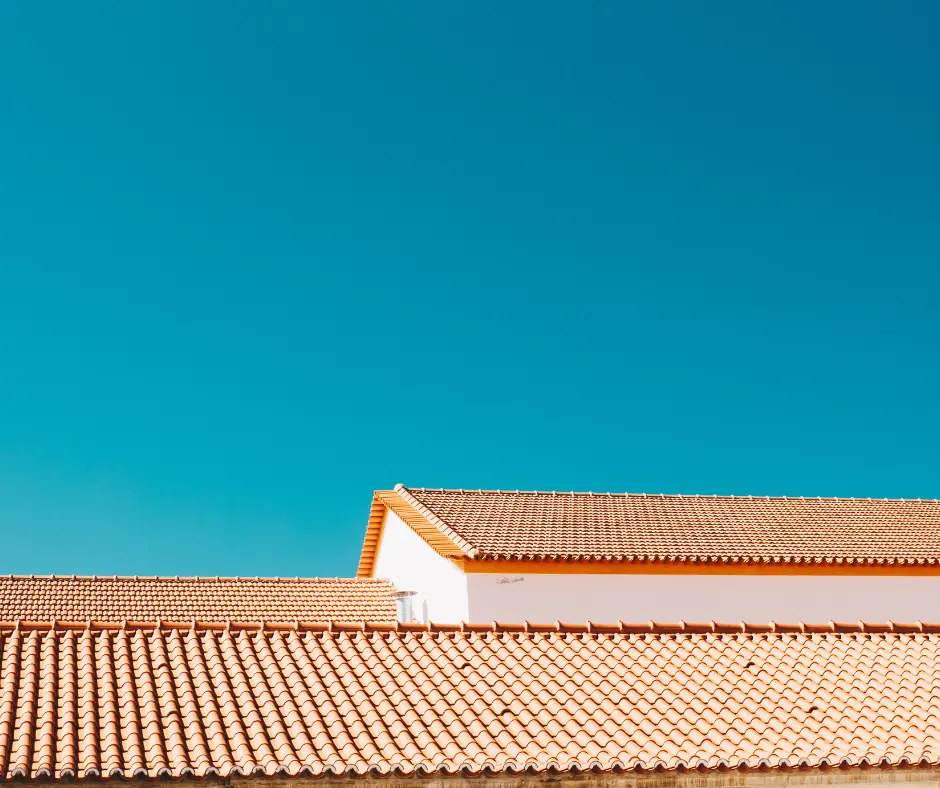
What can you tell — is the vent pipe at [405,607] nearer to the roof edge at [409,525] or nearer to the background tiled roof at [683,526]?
the roof edge at [409,525]

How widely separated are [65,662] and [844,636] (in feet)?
23.1

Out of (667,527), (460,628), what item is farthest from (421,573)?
Result: (460,628)

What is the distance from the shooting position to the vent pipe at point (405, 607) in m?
17.8

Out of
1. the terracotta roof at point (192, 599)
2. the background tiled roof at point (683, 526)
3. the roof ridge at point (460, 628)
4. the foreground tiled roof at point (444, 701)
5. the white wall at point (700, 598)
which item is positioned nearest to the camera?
the foreground tiled roof at point (444, 701)

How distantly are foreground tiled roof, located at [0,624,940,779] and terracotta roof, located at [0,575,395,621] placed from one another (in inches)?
306

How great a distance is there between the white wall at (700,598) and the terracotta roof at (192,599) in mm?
2927

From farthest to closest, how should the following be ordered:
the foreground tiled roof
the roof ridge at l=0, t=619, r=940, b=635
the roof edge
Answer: the roof edge
the roof ridge at l=0, t=619, r=940, b=635
the foreground tiled roof

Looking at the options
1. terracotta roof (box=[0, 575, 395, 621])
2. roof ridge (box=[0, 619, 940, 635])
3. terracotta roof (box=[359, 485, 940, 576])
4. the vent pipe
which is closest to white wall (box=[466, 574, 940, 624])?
terracotta roof (box=[359, 485, 940, 576])

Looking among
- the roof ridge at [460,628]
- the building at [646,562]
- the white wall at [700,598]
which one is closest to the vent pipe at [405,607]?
the building at [646,562]

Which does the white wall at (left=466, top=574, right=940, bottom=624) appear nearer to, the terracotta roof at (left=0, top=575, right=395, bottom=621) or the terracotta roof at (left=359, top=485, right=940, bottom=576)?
the terracotta roof at (left=359, top=485, right=940, bottom=576)

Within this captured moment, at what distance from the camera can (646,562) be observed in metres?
15.6

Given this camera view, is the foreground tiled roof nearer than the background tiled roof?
Yes

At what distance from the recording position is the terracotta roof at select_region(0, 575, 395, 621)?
1638cm

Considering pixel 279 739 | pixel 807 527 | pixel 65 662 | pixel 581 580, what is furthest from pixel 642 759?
pixel 807 527
